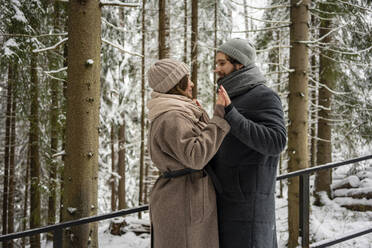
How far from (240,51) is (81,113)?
2152mm

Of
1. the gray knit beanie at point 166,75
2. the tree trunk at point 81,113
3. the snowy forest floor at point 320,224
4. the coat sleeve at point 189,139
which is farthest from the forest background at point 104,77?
the coat sleeve at point 189,139

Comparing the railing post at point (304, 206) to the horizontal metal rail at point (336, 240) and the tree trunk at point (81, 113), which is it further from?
the tree trunk at point (81, 113)

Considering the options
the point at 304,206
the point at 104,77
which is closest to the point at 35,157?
the point at 104,77

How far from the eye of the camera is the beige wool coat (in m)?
1.97

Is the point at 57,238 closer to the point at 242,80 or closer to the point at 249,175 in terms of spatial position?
the point at 249,175

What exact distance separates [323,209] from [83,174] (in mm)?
8685

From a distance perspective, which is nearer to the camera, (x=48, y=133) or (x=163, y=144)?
(x=163, y=144)

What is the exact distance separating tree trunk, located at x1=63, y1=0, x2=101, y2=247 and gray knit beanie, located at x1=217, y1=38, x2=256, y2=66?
1.99 meters

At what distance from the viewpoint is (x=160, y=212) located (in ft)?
7.13

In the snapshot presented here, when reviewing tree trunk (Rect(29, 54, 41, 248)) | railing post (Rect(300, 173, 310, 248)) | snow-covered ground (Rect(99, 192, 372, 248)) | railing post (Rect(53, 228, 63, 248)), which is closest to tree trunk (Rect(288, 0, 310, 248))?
snow-covered ground (Rect(99, 192, 372, 248))

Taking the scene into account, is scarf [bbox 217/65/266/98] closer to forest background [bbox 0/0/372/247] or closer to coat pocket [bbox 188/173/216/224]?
coat pocket [bbox 188/173/216/224]

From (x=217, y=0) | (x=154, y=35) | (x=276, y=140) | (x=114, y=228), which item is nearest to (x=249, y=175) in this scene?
(x=276, y=140)

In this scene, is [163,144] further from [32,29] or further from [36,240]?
[36,240]

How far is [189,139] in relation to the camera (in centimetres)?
195
